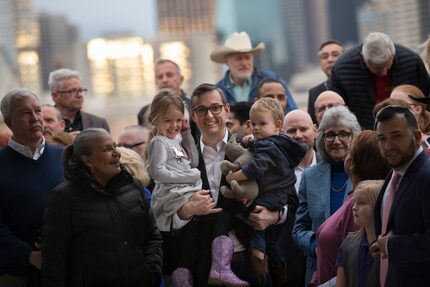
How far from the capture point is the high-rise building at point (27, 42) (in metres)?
106

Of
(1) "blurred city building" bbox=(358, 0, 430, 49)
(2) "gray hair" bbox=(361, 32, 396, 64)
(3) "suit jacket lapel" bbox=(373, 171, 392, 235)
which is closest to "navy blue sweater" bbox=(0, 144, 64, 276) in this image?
(3) "suit jacket lapel" bbox=(373, 171, 392, 235)

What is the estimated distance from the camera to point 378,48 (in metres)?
7.55

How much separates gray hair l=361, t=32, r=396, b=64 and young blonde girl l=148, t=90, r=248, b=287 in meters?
1.57

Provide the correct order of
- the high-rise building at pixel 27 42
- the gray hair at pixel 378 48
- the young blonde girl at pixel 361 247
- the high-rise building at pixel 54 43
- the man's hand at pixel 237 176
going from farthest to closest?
the high-rise building at pixel 54 43, the high-rise building at pixel 27 42, the gray hair at pixel 378 48, the man's hand at pixel 237 176, the young blonde girl at pixel 361 247

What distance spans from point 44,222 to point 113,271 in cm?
40

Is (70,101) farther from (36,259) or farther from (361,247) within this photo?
(361,247)

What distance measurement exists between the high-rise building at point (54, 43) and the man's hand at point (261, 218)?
381ft

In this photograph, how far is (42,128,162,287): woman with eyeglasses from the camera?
596 cm

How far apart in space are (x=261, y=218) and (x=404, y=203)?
1.24 m

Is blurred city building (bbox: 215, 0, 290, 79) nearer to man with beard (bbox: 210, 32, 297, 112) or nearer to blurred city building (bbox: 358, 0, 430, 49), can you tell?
blurred city building (bbox: 358, 0, 430, 49)

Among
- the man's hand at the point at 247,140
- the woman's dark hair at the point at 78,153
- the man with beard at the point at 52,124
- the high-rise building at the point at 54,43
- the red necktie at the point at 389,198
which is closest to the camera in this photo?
the red necktie at the point at 389,198

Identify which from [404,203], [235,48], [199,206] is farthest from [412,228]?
[235,48]

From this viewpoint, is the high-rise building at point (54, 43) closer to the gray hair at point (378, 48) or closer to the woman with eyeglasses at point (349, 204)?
the gray hair at point (378, 48)

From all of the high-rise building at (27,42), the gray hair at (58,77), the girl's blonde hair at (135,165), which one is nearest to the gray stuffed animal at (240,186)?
the girl's blonde hair at (135,165)
